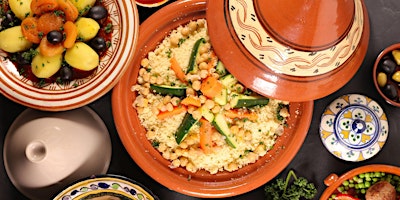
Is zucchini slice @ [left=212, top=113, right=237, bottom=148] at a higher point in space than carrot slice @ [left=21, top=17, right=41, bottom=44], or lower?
lower

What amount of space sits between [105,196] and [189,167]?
0.87ft

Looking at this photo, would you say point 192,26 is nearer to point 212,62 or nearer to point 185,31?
point 185,31

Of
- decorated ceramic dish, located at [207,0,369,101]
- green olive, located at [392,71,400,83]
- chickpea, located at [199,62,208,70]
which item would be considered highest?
decorated ceramic dish, located at [207,0,369,101]

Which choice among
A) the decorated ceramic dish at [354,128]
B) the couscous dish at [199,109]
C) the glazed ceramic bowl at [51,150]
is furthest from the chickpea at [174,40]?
the decorated ceramic dish at [354,128]

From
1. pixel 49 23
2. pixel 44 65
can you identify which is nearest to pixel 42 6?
pixel 49 23

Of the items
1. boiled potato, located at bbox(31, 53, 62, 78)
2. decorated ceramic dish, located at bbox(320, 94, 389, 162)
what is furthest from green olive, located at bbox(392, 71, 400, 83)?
boiled potato, located at bbox(31, 53, 62, 78)

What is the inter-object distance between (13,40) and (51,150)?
1.06 feet

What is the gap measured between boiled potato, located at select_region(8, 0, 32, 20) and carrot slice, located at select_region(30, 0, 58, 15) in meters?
0.04

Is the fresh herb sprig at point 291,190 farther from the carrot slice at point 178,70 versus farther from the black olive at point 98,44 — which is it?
the black olive at point 98,44

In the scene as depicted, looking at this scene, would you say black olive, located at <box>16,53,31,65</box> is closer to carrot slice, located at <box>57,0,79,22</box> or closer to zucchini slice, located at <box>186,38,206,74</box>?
carrot slice, located at <box>57,0,79,22</box>

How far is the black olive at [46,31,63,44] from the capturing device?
5.33ft

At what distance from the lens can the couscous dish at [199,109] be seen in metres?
1.88

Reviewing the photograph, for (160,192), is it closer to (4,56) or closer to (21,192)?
(21,192)

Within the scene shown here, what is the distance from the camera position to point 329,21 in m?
1.35
